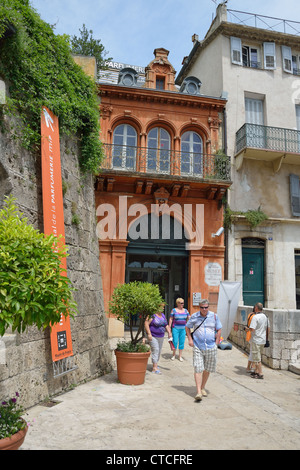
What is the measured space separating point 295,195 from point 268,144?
2.33 meters

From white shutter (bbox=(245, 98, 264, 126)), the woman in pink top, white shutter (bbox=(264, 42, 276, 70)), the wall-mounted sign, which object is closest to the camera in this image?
the woman in pink top

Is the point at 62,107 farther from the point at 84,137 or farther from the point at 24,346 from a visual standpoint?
the point at 24,346

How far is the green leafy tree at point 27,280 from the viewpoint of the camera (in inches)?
105

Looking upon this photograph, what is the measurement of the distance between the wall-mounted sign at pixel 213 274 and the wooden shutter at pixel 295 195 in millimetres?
3997

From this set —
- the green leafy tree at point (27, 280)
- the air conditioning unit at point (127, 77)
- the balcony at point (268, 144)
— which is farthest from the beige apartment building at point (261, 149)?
the green leafy tree at point (27, 280)

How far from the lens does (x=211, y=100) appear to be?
13.6 metres

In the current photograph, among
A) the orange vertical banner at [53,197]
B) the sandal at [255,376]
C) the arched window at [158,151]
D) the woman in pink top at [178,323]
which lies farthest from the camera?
the arched window at [158,151]

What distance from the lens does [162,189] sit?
1261cm

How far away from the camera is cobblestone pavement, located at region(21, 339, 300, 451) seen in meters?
3.75

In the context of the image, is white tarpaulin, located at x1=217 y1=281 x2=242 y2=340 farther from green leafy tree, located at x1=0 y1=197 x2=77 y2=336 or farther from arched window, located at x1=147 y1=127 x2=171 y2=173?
green leafy tree, located at x1=0 y1=197 x2=77 y2=336

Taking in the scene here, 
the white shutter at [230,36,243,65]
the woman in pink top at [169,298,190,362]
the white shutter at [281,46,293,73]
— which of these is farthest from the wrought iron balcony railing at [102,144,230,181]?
the woman in pink top at [169,298,190,362]

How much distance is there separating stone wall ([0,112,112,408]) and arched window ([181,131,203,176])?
227 inches

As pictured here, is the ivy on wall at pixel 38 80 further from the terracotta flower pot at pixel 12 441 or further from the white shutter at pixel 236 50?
the white shutter at pixel 236 50

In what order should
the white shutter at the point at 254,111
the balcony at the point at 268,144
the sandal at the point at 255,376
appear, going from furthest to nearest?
the white shutter at the point at 254,111
the balcony at the point at 268,144
the sandal at the point at 255,376
